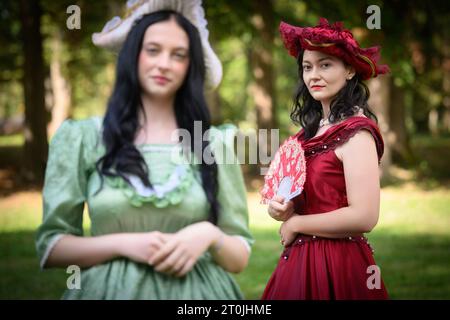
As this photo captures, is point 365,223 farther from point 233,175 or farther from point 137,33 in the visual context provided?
point 137,33

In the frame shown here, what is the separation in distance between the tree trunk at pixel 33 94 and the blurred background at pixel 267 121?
20 millimetres

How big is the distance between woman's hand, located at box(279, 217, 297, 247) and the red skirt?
0.10ft

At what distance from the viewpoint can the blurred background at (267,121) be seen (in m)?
5.65

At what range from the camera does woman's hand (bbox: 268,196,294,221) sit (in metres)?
2.00

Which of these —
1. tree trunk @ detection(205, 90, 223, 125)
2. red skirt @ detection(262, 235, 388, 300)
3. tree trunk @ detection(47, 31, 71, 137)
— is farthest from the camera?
tree trunk @ detection(47, 31, 71, 137)

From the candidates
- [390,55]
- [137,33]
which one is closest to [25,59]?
[390,55]

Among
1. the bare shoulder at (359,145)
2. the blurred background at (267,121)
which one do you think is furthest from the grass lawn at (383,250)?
the bare shoulder at (359,145)

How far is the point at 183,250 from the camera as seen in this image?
6.35ft

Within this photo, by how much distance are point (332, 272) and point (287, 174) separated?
38cm

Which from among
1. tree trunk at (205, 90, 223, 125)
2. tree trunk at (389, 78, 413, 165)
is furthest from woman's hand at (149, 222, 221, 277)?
tree trunk at (389, 78, 413, 165)

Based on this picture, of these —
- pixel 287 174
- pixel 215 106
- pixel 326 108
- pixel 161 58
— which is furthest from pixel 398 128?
pixel 161 58

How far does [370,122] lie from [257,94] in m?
10.5

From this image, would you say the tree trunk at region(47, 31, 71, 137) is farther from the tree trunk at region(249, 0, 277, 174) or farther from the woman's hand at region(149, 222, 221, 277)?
the woman's hand at region(149, 222, 221, 277)

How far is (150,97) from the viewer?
210cm
